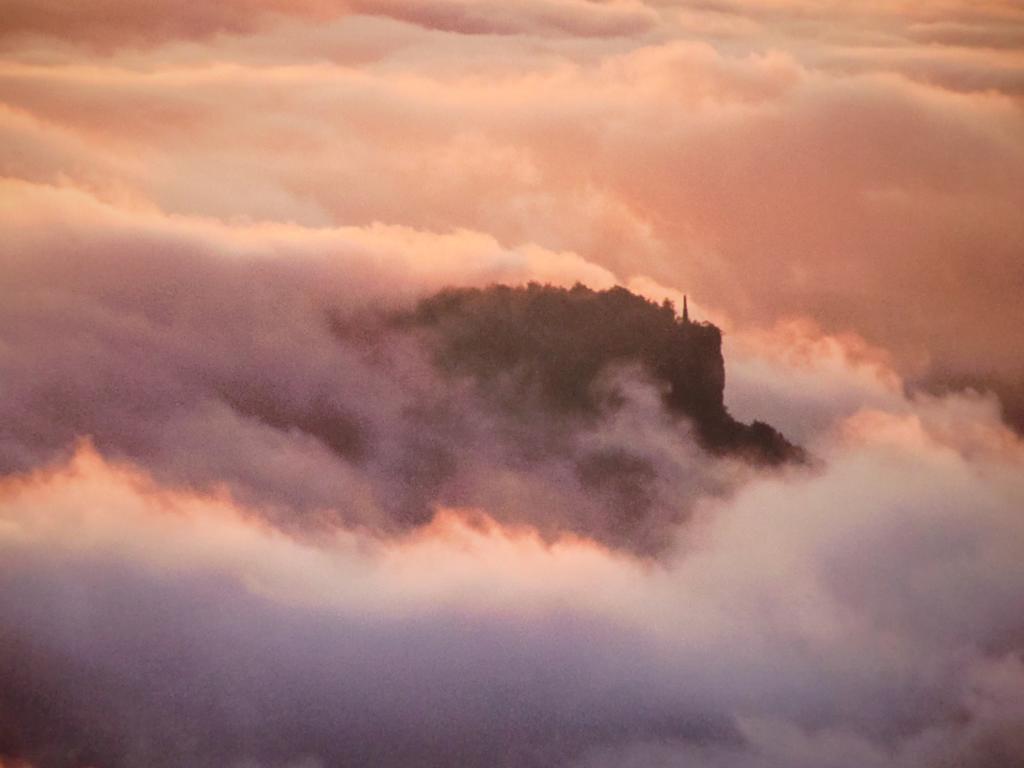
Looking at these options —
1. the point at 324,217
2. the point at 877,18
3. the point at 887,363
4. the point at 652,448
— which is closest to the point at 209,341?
the point at 324,217

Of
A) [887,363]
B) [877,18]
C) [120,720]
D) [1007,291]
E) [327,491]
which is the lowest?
[120,720]

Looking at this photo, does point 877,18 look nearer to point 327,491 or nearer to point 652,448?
point 652,448

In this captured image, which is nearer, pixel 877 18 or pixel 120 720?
pixel 120 720

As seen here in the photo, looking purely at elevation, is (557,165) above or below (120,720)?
above

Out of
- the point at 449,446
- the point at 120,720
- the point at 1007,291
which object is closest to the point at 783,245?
the point at 1007,291

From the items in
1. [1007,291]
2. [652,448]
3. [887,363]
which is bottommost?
[652,448]

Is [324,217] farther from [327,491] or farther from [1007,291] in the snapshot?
[1007,291]
